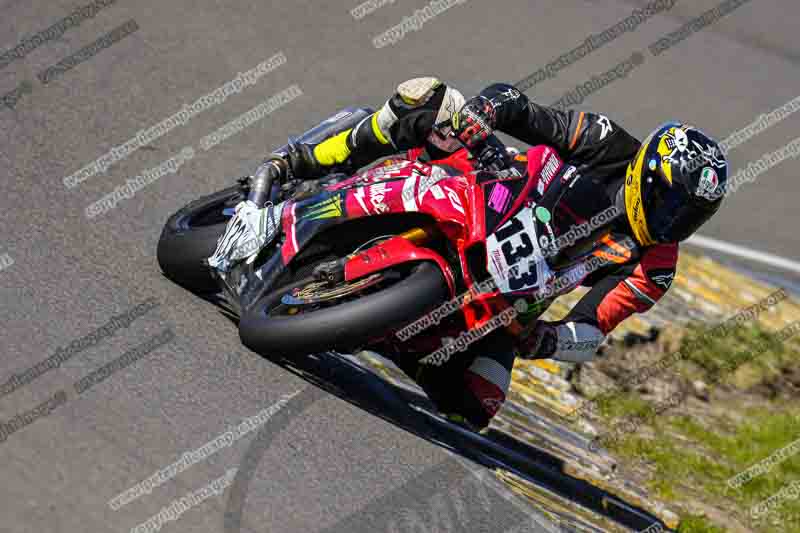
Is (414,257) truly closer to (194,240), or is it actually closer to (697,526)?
(194,240)

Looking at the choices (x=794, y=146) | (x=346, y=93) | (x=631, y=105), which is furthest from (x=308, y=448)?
(x=794, y=146)

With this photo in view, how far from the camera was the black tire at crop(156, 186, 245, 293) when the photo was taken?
227 inches

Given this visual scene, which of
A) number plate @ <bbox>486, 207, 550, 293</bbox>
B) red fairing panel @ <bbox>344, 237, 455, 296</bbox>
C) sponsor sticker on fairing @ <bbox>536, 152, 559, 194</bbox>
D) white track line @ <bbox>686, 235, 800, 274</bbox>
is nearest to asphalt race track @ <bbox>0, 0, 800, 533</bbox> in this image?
white track line @ <bbox>686, 235, 800, 274</bbox>

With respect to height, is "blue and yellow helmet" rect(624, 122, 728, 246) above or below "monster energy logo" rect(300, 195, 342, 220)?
below

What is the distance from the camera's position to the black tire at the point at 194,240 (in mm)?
5754

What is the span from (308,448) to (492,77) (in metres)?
5.74

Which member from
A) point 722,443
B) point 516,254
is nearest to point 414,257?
point 516,254

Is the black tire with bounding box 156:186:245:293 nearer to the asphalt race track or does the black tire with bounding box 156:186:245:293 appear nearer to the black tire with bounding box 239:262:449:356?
the asphalt race track

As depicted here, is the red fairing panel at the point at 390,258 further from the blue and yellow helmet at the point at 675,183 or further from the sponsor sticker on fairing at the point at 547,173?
the blue and yellow helmet at the point at 675,183

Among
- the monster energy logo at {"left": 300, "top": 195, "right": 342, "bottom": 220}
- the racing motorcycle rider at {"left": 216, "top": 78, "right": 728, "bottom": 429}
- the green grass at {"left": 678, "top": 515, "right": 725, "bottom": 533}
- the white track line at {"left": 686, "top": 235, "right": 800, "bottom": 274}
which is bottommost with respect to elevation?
the white track line at {"left": 686, "top": 235, "right": 800, "bottom": 274}

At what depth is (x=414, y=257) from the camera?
4.91 metres

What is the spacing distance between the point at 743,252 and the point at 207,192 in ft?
14.7

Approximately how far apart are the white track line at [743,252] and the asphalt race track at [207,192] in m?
0.09

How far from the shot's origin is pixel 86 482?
14.4 ft
